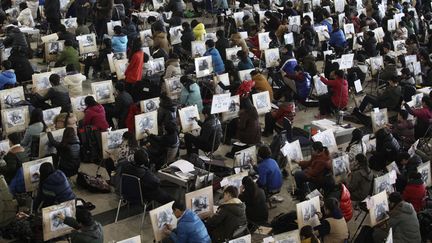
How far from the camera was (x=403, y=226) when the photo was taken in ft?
30.9

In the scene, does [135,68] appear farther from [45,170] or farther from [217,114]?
[45,170]

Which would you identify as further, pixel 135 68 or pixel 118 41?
pixel 118 41

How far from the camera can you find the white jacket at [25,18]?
55.9 ft

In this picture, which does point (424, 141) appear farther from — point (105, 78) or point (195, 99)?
point (105, 78)

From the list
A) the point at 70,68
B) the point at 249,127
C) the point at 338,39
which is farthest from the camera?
the point at 338,39

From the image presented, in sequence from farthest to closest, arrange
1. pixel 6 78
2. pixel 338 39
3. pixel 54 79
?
1. pixel 338 39
2. pixel 6 78
3. pixel 54 79

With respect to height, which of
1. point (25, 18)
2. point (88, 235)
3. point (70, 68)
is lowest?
point (88, 235)

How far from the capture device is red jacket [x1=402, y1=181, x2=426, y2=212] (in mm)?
10430

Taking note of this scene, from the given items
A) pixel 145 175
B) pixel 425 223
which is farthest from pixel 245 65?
pixel 425 223

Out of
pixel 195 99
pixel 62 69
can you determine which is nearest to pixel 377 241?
pixel 195 99

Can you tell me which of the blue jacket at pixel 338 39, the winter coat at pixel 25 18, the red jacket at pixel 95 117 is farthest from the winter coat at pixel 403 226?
the winter coat at pixel 25 18

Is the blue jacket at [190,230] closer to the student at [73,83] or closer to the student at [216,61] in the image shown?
the student at [73,83]

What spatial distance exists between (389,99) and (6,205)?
29.9ft

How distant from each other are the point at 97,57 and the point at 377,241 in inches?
353
